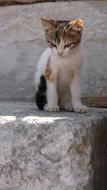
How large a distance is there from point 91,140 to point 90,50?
4.39ft

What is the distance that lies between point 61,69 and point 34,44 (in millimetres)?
1148

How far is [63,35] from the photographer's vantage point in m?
2.46

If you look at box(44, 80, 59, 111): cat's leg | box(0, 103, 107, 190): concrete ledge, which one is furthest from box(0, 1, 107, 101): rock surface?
box(0, 103, 107, 190): concrete ledge

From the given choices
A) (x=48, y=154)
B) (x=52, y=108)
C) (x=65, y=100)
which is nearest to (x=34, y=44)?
(x=65, y=100)

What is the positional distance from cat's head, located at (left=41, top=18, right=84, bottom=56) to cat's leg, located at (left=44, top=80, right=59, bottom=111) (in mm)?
190

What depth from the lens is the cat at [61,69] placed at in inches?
97.6

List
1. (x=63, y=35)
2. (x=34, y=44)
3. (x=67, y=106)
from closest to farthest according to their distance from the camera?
(x=63, y=35) < (x=67, y=106) < (x=34, y=44)

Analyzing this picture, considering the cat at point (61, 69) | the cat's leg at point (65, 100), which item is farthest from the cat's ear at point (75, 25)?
the cat's leg at point (65, 100)

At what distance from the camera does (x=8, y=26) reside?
12.4 ft

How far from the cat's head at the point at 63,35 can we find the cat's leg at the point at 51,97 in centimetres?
19

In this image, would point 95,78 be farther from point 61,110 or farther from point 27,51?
point 61,110

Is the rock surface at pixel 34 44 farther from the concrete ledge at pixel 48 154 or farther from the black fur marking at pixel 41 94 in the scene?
the concrete ledge at pixel 48 154

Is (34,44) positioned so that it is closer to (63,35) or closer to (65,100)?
(65,100)

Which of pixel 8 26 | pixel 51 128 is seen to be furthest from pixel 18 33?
pixel 51 128
